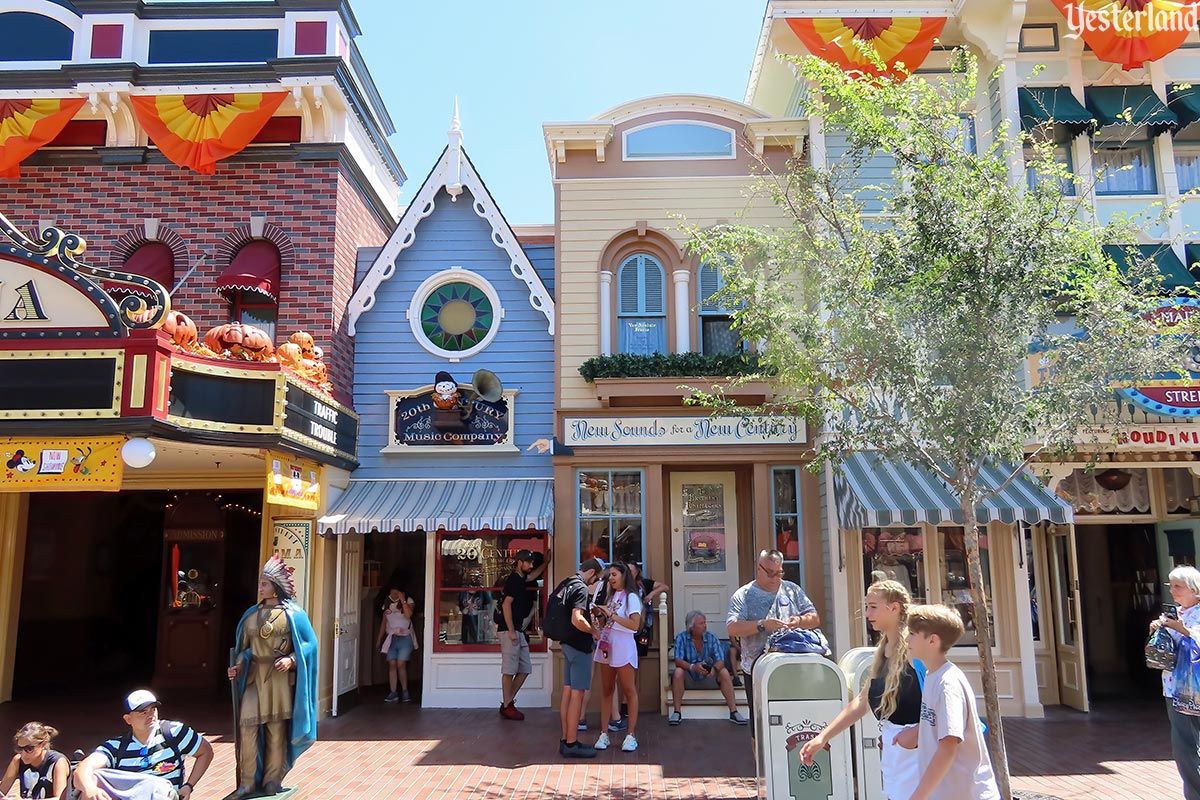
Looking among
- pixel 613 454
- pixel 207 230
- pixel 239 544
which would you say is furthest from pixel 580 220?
pixel 239 544

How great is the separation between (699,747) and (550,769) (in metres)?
1.60

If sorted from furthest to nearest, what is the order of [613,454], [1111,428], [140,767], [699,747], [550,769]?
[613,454], [1111,428], [699,747], [550,769], [140,767]

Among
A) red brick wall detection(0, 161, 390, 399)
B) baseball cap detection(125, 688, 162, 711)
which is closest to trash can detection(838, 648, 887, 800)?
baseball cap detection(125, 688, 162, 711)

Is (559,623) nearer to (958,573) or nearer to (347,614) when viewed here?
(347,614)

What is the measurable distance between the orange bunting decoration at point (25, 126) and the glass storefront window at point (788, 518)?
10.8 m

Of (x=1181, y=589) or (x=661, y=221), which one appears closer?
(x=1181, y=589)

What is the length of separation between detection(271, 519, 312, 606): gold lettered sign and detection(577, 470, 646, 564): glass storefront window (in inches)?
131

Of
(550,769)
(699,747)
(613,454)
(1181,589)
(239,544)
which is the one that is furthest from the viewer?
(239,544)

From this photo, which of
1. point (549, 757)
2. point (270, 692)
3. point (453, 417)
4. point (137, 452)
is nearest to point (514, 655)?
point (549, 757)

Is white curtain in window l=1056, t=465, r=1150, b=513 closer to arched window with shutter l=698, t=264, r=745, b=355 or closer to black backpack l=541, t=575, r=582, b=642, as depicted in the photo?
arched window with shutter l=698, t=264, r=745, b=355

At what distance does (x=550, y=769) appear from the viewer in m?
7.94

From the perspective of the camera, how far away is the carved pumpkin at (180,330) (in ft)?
27.1

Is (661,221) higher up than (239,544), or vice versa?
(661,221)

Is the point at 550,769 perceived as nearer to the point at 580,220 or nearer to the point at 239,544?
the point at 580,220
